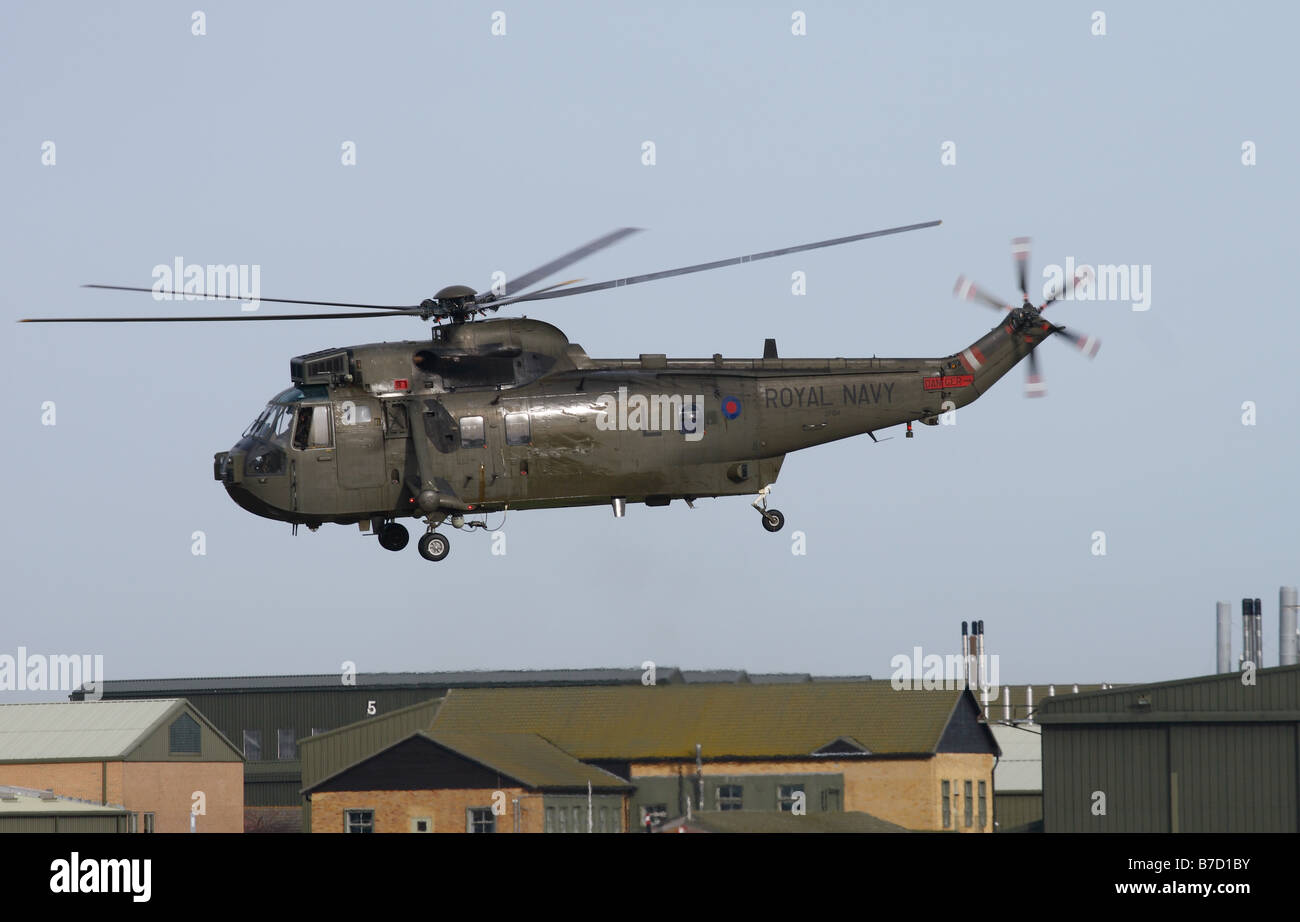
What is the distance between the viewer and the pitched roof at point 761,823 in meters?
44.4

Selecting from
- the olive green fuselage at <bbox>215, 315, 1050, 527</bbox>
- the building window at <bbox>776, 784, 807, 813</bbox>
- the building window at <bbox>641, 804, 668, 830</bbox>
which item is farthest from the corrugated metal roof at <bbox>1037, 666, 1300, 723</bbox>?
the olive green fuselage at <bbox>215, 315, 1050, 527</bbox>

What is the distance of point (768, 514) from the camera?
122 ft

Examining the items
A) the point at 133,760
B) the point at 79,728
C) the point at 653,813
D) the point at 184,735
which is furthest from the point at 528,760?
the point at 79,728

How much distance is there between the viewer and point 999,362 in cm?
3947

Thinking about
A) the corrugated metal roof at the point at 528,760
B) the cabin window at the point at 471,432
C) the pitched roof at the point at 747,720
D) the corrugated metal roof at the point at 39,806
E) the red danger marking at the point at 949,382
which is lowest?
the corrugated metal roof at the point at 39,806

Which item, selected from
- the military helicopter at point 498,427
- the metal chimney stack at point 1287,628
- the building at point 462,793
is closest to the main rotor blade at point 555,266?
the military helicopter at point 498,427

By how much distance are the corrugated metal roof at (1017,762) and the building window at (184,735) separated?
3358 centimetres

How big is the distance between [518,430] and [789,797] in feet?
93.1

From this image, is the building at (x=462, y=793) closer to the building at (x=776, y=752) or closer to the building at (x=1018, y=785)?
the building at (x=776, y=752)

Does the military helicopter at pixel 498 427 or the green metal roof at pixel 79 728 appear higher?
the military helicopter at pixel 498 427

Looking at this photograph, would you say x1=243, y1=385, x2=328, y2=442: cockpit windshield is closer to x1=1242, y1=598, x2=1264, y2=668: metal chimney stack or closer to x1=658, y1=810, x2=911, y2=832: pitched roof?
x1=658, y1=810, x2=911, y2=832: pitched roof

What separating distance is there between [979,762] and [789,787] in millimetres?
8393

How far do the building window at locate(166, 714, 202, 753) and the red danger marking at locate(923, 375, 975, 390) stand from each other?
4092 centimetres

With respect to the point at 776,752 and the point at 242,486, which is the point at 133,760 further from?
the point at 242,486
